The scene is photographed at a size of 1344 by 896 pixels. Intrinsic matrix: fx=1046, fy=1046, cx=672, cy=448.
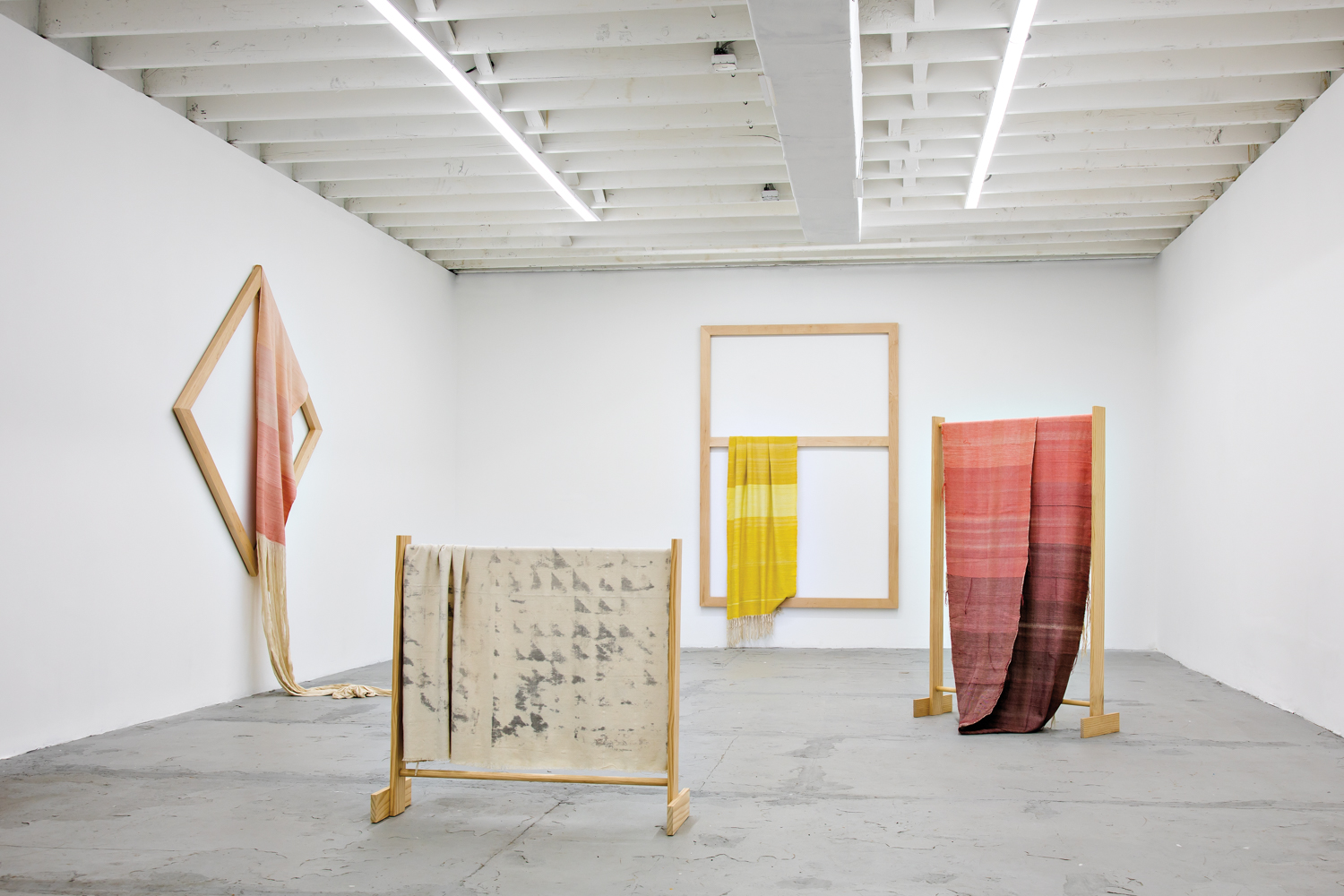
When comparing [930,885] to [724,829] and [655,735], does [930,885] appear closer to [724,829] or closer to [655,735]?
[724,829]

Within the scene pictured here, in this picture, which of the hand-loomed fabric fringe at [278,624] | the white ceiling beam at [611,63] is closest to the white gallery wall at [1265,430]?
the white ceiling beam at [611,63]

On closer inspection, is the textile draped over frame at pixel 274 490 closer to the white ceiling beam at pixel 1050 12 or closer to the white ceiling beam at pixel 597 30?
the white ceiling beam at pixel 597 30

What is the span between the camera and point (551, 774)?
335 cm

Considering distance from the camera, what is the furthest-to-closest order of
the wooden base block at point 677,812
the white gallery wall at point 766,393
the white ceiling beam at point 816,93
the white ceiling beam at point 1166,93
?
1. the white gallery wall at point 766,393
2. the white ceiling beam at point 1166,93
3. the white ceiling beam at point 816,93
4. the wooden base block at point 677,812

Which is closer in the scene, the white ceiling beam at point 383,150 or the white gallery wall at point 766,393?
the white ceiling beam at point 383,150

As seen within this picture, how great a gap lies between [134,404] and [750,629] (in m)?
4.61

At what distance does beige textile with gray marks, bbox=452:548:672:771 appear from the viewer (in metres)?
3.23

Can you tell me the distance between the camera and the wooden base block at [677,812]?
10.2 ft

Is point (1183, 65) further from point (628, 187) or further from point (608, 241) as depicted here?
point (608, 241)

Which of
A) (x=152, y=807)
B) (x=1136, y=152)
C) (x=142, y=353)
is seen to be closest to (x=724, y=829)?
(x=152, y=807)

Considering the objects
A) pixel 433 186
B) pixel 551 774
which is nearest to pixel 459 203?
pixel 433 186

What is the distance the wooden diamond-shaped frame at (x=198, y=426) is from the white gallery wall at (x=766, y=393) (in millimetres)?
2886

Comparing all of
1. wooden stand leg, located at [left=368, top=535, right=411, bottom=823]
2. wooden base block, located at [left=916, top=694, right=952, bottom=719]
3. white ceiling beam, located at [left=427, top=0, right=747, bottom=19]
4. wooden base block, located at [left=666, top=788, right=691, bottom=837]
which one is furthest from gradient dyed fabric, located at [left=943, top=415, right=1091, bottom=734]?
wooden stand leg, located at [left=368, top=535, right=411, bottom=823]

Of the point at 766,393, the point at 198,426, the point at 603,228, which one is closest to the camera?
the point at 198,426
